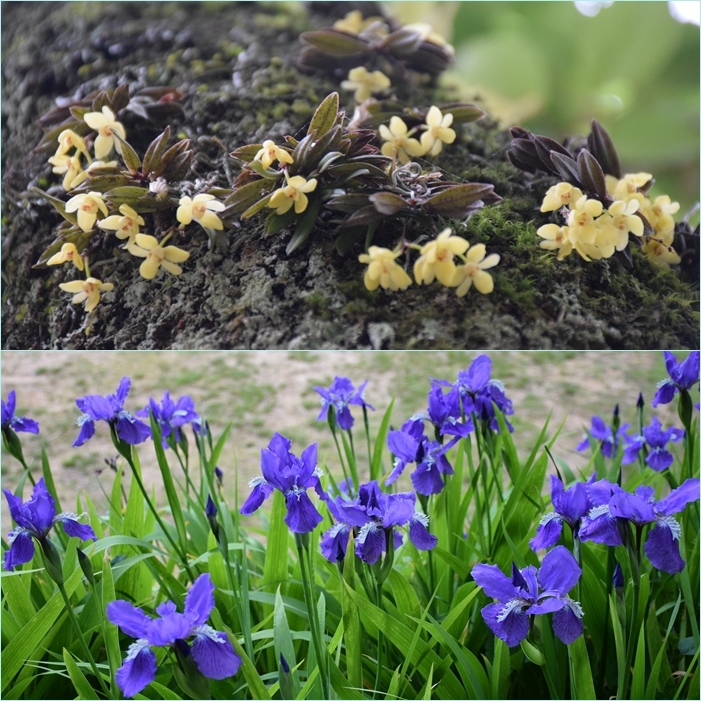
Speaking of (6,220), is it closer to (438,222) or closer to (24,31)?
(24,31)

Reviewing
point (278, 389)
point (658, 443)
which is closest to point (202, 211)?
point (658, 443)

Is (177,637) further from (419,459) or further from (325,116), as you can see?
(325,116)

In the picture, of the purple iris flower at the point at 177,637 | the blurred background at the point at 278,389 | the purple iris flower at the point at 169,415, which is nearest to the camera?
the purple iris flower at the point at 177,637

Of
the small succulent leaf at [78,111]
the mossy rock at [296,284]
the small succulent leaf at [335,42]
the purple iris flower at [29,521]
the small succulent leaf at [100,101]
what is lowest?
the purple iris flower at [29,521]

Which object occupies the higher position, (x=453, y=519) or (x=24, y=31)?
(x=24, y=31)

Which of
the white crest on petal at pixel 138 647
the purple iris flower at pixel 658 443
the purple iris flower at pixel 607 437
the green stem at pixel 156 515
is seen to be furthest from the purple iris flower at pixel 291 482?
the purple iris flower at pixel 607 437

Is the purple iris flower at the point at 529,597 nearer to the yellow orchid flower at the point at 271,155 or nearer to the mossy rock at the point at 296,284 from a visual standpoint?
the mossy rock at the point at 296,284

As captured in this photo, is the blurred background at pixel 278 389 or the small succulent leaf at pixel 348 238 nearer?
the small succulent leaf at pixel 348 238

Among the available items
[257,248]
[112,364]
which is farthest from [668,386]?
[112,364]
